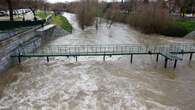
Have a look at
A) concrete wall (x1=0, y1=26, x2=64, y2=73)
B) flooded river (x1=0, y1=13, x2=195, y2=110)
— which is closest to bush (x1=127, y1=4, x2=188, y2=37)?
concrete wall (x1=0, y1=26, x2=64, y2=73)

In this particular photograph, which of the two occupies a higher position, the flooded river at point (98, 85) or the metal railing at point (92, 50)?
the metal railing at point (92, 50)

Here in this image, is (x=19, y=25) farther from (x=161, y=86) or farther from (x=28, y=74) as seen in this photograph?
(x=161, y=86)

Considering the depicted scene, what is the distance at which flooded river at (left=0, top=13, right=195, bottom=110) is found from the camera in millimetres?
12742

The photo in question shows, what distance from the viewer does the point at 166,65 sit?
19.5m

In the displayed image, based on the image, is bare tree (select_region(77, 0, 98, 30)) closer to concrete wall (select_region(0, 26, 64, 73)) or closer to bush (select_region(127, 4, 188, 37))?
bush (select_region(127, 4, 188, 37))

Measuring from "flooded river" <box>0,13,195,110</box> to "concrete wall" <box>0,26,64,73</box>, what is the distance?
2.72ft

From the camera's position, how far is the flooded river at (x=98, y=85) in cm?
1274

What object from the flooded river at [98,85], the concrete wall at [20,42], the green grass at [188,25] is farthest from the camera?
the green grass at [188,25]

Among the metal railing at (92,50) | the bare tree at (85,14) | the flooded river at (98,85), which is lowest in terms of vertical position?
the flooded river at (98,85)

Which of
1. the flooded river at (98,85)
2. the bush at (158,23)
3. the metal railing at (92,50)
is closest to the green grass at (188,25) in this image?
the bush at (158,23)

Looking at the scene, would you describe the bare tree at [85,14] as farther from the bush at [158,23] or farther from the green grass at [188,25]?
the green grass at [188,25]

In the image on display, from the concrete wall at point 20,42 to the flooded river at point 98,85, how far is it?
2.72 ft

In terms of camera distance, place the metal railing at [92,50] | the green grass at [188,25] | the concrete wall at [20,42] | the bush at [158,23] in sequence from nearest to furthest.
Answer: the concrete wall at [20,42]
the metal railing at [92,50]
the green grass at [188,25]
the bush at [158,23]

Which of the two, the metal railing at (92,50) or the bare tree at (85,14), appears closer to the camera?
the metal railing at (92,50)
